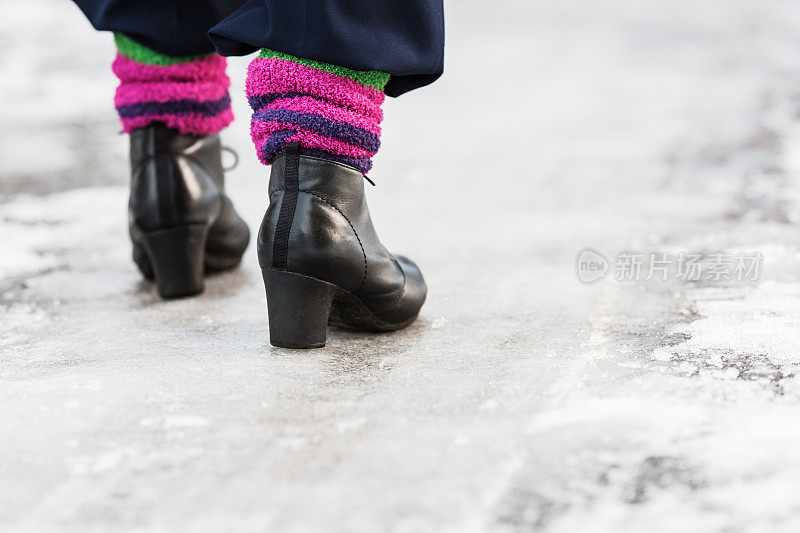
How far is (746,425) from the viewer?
743 millimetres

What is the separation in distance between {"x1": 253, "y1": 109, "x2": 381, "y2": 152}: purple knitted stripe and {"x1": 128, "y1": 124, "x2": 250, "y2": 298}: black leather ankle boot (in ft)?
0.99

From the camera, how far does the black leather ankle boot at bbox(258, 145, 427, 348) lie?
35.9 inches

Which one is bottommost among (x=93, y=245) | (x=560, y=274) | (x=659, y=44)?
(x=93, y=245)

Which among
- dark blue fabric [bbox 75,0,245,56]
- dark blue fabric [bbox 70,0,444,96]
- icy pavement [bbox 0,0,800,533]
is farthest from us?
dark blue fabric [bbox 75,0,245,56]

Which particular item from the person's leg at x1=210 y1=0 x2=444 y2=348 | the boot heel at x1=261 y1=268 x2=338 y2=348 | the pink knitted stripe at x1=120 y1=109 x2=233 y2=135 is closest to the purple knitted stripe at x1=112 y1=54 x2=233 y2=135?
the pink knitted stripe at x1=120 y1=109 x2=233 y2=135

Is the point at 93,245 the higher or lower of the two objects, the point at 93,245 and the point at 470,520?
the lower

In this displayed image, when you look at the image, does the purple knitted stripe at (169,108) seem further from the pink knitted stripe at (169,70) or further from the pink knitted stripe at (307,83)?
the pink knitted stripe at (307,83)

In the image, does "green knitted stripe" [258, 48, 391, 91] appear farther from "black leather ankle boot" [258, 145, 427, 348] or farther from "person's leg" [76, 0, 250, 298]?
"person's leg" [76, 0, 250, 298]

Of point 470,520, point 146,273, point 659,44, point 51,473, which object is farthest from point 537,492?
point 659,44

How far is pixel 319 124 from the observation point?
0.89m

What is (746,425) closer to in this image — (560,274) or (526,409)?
(526,409)

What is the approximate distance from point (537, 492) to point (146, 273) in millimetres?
831

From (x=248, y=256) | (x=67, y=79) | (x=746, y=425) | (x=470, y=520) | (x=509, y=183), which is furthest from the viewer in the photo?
(x=67, y=79)

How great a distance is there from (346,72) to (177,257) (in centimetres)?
44
